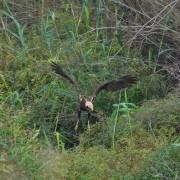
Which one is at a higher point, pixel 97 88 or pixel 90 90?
pixel 97 88

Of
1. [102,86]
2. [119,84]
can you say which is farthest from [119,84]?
[102,86]

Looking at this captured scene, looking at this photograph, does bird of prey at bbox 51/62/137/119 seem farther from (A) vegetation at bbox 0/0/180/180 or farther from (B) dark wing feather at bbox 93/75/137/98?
(A) vegetation at bbox 0/0/180/180

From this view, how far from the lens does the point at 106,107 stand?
4938 mm

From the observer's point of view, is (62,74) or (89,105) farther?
(62,74)

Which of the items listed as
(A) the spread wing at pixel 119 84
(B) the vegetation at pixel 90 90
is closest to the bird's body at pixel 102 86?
(A) the spread wing at pixel 119 84

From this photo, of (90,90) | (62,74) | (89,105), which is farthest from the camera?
(90,90)

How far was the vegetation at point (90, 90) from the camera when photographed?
4.03 metres

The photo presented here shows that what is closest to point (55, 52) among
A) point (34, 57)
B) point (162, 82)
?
point (34, 57)

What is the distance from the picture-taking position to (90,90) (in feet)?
16.5

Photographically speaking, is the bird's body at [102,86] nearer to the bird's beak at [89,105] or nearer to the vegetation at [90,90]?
the bird's beak at [89,105]

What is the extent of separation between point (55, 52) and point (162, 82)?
2.92ft

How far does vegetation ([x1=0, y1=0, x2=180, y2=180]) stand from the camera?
4.03 metres

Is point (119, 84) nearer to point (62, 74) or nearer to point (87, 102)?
point (87, 102)

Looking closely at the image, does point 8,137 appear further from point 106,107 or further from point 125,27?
point 125,27
